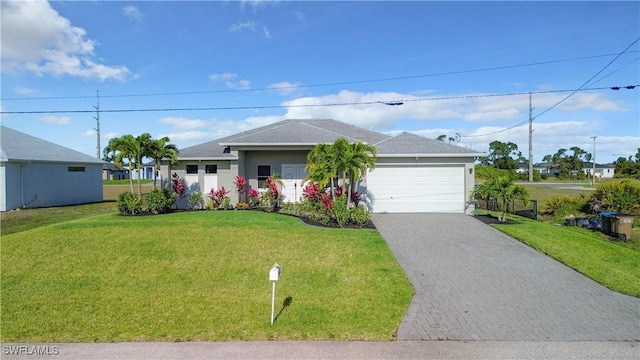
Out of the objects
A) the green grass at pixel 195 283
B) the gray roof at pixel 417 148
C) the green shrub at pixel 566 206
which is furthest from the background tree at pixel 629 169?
the green grass at pixel 195 283

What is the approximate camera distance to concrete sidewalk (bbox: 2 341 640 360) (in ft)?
15.9

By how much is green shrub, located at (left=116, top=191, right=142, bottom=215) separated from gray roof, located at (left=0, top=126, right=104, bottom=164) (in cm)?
874

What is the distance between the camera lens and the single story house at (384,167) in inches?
625

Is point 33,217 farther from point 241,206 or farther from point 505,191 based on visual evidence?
point 505,191

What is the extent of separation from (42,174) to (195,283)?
18757 mm

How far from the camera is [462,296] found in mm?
7047

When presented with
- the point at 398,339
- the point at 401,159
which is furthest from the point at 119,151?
the point at 398,339

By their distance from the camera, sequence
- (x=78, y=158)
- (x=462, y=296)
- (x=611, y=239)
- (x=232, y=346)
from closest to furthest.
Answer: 1. (x=232, y=346)
2. (x=462, y=296)
3. (x=611, y=239)
4. (x=78, y=158)

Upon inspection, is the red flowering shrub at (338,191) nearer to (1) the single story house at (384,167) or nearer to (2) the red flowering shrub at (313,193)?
(2) the red flowering shrub at (313,193)

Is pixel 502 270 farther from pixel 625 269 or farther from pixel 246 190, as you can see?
pixel 246 190

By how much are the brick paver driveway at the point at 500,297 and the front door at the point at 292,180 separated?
7.27m

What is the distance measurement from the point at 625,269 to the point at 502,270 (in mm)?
3442

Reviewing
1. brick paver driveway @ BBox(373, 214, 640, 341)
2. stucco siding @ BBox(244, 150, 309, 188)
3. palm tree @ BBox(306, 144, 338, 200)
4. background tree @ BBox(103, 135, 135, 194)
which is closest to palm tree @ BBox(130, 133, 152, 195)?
background tree @ BBox(103, 135, 135, 194)

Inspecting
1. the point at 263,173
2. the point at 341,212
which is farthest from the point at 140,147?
the point at 341,212
